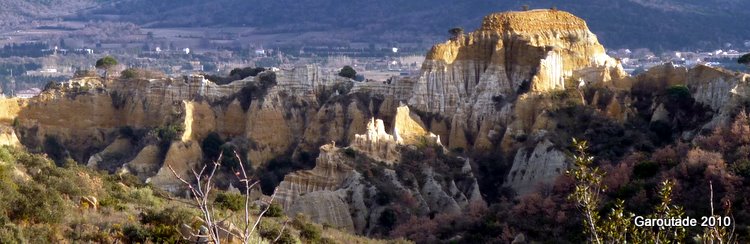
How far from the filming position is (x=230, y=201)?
36.5 metres

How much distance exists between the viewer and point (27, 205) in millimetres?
26688

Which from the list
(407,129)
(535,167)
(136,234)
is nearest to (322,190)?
(535,167)

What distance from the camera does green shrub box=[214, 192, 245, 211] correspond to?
118ft

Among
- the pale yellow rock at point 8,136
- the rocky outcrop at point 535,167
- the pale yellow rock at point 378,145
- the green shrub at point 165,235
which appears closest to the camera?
the green shrub at point 165,235

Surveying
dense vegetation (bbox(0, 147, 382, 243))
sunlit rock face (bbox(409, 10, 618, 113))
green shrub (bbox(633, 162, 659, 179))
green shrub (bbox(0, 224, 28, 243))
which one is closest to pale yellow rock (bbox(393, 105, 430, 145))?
sunlit rock face (bbox(409, 10, 618, 113))

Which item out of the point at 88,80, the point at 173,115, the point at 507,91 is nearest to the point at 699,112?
the point at 507,91

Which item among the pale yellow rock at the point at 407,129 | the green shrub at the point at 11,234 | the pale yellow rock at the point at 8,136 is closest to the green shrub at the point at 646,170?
the pale yellow rock at the point at 407,129

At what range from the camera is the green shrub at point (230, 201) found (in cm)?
3597

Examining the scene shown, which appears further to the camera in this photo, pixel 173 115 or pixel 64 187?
pixel 173 115

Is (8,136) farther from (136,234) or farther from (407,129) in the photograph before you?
→ (136,234)

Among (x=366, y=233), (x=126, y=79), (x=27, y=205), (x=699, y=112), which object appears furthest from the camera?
(x=126, y=79)

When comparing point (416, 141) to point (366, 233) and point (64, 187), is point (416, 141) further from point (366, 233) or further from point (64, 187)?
point (64, 187)

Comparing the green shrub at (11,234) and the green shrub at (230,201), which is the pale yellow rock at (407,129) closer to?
the green shrub at (230,201)

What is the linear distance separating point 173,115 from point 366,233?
80.4ft
